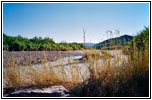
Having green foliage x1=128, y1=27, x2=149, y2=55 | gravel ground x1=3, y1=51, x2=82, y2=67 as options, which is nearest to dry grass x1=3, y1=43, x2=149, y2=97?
green foliage x1=128, y1=27, x2=149, y2=55

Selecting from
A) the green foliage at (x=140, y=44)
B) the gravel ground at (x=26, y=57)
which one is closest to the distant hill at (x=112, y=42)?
the green foliage at (x=140, y=44)

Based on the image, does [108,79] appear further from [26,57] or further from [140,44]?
[26,57]

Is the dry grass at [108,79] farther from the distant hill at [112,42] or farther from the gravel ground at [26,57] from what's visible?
the gravel ground at [26,57]

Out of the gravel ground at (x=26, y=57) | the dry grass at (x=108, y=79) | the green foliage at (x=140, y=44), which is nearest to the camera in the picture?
the dry grass at (x=108, y=79)

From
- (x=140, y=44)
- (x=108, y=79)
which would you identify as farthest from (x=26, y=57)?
(x=108, y=79)

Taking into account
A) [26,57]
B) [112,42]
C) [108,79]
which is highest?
[112,42]

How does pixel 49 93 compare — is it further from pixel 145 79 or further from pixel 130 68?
pixel 145 79

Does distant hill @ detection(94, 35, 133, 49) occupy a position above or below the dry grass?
above

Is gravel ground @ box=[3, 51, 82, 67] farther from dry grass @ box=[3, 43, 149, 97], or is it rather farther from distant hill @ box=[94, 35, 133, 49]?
distant hill @ box=[94, 35, 133, 49]

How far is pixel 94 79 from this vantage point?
240 cm

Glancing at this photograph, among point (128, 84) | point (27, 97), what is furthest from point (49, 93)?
point (128, 84)

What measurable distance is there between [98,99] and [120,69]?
0.62 metres

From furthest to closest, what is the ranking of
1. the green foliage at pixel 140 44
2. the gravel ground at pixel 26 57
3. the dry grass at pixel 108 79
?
the gravel ground at pixel 26 57
the green foliage at pixel 140 44
the dry grass at pixel 108 79

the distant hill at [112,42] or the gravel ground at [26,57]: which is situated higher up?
the distant hill at [112,42]
